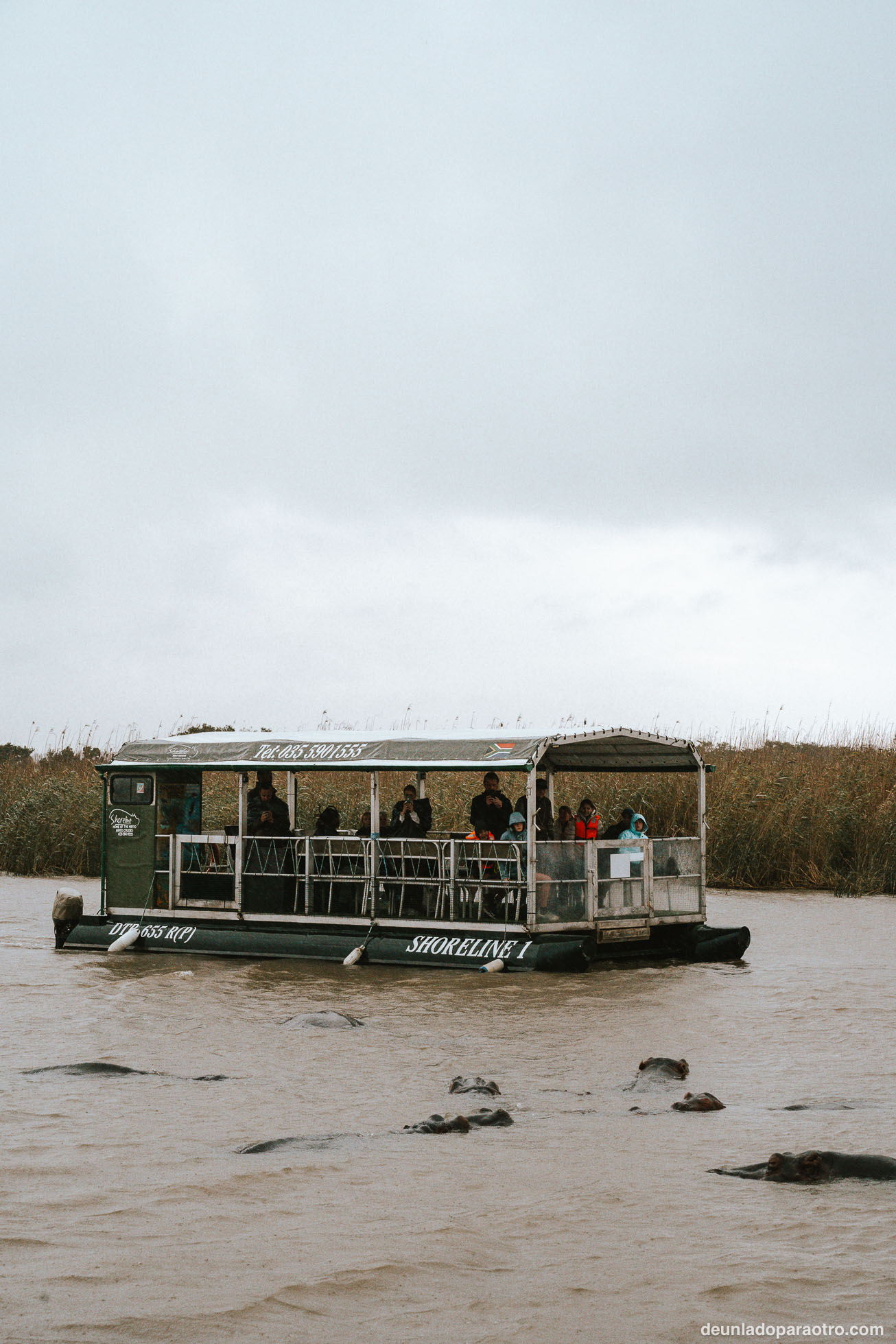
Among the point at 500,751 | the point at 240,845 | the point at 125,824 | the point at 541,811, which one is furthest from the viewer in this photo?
the point at 125,824

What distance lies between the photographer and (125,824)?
1839cm

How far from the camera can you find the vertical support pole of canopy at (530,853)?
1492 cm

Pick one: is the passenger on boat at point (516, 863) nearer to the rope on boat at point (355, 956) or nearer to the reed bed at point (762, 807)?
the rope on boat at point (355, 956)

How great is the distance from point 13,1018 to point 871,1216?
8625 mm

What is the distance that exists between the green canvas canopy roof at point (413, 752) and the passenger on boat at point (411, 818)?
2.68 feet

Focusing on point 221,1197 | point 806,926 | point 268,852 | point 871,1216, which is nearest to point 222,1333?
point 221,1197

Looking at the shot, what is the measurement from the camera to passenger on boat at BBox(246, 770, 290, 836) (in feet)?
58.0

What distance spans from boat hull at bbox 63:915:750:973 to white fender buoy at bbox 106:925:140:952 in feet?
0.22

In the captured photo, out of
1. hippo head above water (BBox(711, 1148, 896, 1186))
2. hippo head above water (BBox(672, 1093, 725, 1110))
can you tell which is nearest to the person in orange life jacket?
hippo head above water (BBox(672, 1093, 725, 1110))

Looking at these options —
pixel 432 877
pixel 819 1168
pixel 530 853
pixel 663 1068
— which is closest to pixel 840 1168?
pixel 819 1168

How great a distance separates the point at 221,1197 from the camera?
708cm

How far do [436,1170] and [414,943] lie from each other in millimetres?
8130

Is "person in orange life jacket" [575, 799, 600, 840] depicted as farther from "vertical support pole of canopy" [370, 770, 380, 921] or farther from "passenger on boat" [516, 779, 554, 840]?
"vertical support pole of canopy" [370, 770, 380, 921]

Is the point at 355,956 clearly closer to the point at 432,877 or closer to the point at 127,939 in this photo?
the point at 432,877
